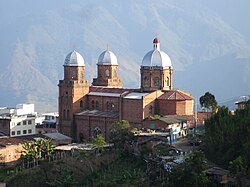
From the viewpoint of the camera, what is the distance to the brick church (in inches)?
A: 2456

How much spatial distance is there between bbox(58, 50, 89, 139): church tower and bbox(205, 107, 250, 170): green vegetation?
64.9ft

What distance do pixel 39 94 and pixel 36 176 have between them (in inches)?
5344

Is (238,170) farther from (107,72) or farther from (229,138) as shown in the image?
(107,72)

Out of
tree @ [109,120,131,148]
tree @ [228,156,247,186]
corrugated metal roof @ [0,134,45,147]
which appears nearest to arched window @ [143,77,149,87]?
tree @ [109,120,131,148]

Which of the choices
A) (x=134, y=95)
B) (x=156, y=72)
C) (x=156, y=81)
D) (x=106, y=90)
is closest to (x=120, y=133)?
(x=134, y=95)

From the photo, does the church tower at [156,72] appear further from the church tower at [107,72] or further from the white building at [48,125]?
the white building at [48,125]

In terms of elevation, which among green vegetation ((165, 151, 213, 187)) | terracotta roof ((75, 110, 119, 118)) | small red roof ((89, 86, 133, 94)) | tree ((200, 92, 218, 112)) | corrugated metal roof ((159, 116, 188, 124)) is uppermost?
small red roof ((89, 86, 133, 94))

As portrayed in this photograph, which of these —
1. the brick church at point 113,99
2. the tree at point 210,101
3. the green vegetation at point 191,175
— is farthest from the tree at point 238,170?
the brick church at point 113,99

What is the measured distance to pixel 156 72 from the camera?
64.1 m

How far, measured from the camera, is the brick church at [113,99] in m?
62.4

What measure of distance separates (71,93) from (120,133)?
12.4 metres

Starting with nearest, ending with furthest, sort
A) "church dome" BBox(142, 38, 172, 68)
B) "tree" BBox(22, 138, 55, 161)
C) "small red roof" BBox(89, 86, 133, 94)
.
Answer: "tree" BBox(22, 138, 55, 161)
"church dome" BBox(142, 38, 172, 68)
"small red roof" BBox(89, 86, 133, 94)

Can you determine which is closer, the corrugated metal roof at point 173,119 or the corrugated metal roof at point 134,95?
the corrugated metal roof at point 173,119

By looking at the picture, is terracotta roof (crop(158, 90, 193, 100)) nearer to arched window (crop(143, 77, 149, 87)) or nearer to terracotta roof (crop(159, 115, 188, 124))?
terracotta roof (crop(159, 115, 188, 124))
